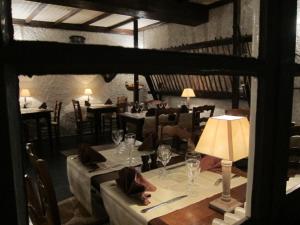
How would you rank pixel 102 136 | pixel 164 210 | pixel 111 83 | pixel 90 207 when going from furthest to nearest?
pixel 111 83 → pixel 102 136 → pixel 90 207 → pixel 164 210

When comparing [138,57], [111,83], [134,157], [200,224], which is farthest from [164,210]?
[111,83]

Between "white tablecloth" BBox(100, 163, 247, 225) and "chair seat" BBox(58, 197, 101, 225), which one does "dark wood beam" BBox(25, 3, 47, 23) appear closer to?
"chair seat" BBox(58, 197, 101, 225)

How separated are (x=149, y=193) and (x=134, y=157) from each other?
2.13 feet

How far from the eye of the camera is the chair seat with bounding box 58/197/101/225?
5.53 feet

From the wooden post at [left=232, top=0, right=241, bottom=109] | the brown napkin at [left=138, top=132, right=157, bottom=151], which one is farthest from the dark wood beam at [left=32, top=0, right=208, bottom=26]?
the brown napkin at [left=138, top=132, right=157, bottom=151]

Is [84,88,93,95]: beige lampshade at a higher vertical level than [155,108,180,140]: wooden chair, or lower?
higher

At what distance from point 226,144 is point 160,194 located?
0.44m

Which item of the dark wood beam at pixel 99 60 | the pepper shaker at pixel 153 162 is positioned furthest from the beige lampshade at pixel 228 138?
the dark wood beam at pixel 99 60

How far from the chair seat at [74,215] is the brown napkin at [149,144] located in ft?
2.10

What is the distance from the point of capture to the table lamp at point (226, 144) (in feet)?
3.79

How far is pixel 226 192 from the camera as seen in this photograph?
1213 millimetres

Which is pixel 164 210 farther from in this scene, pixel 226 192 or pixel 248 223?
pixel 248 223

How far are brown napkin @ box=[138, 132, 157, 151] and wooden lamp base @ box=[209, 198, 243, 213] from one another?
0.99 metres

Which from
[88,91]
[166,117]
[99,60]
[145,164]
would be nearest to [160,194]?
[145,164]
